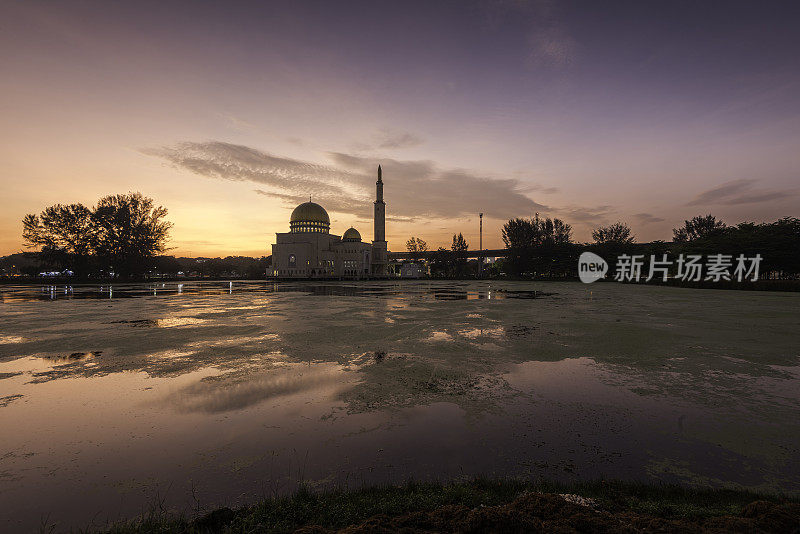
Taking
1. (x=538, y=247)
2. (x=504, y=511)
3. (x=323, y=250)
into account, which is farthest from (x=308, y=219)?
(x=504, y=511)

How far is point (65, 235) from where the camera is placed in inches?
3076

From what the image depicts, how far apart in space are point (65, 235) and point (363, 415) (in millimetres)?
105778

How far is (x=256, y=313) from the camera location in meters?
23.4

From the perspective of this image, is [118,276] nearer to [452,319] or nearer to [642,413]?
[452,319]

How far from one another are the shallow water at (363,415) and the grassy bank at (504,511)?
0.47m

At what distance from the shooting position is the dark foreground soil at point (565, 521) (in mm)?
3598

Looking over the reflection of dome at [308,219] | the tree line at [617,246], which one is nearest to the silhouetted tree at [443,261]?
the tree line at [617,246]

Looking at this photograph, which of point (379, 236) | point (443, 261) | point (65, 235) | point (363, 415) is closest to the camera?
point (363, 415)

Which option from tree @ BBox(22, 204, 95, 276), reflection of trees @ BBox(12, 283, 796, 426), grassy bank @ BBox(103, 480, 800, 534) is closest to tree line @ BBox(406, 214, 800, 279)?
reflection of trees @ BBox(12, 283, 796, 426)

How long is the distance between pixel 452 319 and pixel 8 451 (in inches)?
711

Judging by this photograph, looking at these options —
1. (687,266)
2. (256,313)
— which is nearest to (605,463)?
(256,313)

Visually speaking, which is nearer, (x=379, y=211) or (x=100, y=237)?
(x=100, y=237)

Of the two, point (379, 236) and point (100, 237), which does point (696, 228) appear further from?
point (100, 237)

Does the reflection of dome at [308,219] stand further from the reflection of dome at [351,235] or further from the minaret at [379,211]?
the minaret at [379,211]
